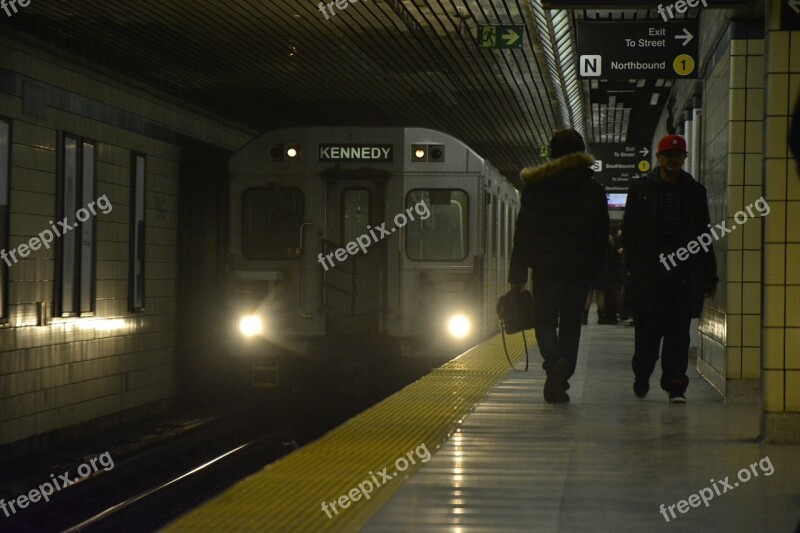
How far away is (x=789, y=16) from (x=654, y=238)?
80.5 inches

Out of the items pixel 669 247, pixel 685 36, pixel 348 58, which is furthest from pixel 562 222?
pixel 348 58

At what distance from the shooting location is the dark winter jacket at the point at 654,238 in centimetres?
795

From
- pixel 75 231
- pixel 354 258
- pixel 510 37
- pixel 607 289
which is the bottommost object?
pixel 607 289

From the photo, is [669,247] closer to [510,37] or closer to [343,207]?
[510,37]

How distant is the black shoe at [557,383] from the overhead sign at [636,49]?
168 inches

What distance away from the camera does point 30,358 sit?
1163 centimetres

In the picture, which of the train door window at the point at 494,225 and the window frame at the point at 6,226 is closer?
the window frame at the point at 6,226

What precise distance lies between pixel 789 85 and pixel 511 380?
14.7 feet

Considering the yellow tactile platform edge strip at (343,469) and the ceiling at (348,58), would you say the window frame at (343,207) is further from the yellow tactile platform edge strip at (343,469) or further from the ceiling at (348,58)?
the yellow tactile platform edge strip at (343,469)

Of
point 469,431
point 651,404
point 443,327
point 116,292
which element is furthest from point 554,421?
point 116,292

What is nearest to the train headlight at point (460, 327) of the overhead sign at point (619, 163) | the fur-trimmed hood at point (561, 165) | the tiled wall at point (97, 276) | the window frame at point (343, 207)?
the window frame at point (343, 207)

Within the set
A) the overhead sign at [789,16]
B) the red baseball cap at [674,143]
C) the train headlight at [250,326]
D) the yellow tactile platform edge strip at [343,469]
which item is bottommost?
the yellow tactile platform edge strip at [343,469]

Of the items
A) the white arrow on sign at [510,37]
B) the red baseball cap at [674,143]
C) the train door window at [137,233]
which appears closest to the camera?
the red baseball cap at [674,143]

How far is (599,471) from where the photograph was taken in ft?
A: 18.8
